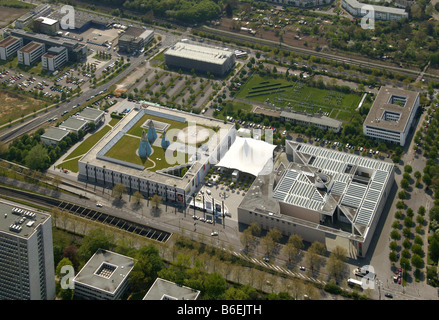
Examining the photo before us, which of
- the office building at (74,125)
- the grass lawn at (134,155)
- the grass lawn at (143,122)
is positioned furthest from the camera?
the office building at (74,125)

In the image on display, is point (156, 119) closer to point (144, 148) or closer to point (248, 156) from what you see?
point (144, 148)

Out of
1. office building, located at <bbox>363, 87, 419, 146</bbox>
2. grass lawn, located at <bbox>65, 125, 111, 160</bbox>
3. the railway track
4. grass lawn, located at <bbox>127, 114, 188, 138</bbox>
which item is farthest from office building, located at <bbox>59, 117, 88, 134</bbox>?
office building, located at <bbox>363, 87, 419, 146</bbox>

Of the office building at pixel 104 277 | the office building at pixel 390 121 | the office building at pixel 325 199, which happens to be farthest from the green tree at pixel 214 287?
the office building at pixel 390 121

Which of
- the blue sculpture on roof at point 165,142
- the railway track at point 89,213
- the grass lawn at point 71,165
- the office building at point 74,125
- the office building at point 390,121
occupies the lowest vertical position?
the railway track at point 89,213

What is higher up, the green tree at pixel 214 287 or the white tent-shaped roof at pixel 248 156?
the white tent-shaped roof at pixel 248 156

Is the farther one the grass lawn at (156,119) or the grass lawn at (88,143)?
the grass lawn at (156,119)

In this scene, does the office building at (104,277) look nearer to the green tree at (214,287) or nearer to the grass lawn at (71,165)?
the green tree at (214,287)

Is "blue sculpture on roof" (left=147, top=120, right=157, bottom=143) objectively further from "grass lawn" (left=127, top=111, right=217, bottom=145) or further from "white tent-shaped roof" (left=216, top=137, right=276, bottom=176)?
"white tent-shaped roof" (left=216, top=137, right=276, bottom=176)
